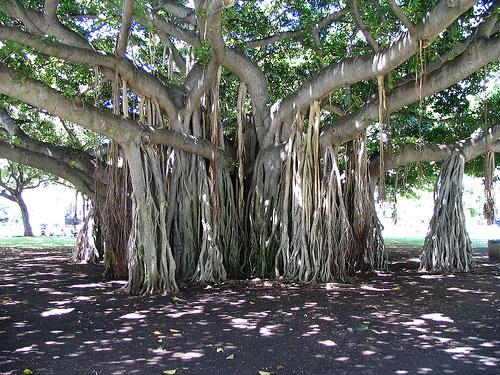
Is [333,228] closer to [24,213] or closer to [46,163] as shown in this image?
[46,163]

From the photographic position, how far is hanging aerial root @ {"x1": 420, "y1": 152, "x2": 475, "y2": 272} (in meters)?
7.97

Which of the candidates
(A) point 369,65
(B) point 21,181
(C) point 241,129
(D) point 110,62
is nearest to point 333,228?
(C) point 241,129

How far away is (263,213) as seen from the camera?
285 inches

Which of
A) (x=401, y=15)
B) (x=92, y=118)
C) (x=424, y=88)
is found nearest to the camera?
(x=401, y=15)

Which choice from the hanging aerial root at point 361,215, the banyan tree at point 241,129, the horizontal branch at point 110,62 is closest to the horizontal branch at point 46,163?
the banyan tree at point 241,129

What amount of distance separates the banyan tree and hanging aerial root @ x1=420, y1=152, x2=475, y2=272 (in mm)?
26

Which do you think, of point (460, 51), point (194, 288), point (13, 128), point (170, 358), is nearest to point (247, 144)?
point (194, 288)

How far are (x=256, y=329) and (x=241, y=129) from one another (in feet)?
13.3

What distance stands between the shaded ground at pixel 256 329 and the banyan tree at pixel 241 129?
31.5 inches

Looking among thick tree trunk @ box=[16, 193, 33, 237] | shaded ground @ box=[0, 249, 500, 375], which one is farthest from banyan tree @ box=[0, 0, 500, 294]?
thick tree trunk @ box=[16, 193, 33, 237]

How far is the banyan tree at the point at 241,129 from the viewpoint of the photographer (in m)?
5.73

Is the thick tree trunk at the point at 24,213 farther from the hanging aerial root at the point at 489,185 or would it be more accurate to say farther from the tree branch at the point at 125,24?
the hanging aerial root at the point at 489,185

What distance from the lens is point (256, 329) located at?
13.4ft

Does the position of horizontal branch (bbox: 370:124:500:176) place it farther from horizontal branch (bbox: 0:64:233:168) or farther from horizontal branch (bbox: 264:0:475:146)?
horizontal branch (bbox: 0:64:233:168)
